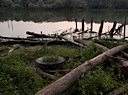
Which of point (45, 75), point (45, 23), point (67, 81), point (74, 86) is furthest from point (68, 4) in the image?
point (67, 81)

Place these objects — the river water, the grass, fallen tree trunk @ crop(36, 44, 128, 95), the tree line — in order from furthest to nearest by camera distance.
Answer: the tree line, the river water, the grass, fallen tree trunk @ crop(36, 44, 128, 95)

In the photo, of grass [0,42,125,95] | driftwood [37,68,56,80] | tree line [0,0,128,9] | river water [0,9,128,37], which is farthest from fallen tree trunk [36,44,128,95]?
tree line [0,0,128,9]

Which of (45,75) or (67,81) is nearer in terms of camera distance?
(67,81)

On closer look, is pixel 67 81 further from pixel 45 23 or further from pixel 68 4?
pixel 68 4

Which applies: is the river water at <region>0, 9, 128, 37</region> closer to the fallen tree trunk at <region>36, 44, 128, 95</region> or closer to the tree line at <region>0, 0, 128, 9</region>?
the fallen tree trunk at <region>36, 44, 128, 95</region>

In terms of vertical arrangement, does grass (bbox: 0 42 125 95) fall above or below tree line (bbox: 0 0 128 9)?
below

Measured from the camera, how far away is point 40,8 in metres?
70.4

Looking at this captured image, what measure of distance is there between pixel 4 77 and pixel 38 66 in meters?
1.79

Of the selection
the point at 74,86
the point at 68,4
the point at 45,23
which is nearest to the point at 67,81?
the point at 74,86

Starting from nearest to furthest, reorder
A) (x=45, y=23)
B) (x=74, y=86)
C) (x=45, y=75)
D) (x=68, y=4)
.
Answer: (x=74, y=86), (x=45, y=75), (x=45, y=23), (x=68, y=4)

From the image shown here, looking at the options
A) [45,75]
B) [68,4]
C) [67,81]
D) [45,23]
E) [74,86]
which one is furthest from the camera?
[68,4]

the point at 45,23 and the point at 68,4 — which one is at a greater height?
the point at 68,4

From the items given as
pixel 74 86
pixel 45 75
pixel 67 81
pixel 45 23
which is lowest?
pixel 45 23

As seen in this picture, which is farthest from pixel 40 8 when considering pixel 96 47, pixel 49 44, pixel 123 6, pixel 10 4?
pixel 96 47
